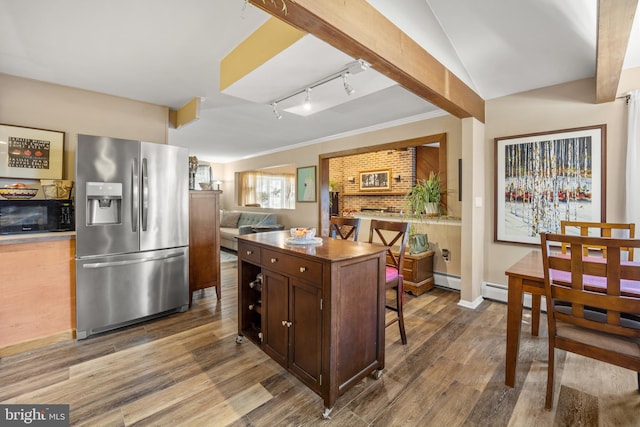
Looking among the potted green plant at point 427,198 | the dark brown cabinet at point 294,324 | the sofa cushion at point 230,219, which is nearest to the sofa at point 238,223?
the sofa cushion at point 230,219

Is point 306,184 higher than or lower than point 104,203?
higher

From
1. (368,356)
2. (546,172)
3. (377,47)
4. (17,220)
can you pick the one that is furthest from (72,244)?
(546,172)

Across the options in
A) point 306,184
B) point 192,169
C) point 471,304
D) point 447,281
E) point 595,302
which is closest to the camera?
point 595,302

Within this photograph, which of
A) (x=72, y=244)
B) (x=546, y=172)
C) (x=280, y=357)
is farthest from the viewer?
(x=546, y=172)

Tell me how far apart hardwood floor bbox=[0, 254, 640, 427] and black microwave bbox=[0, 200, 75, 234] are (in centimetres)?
102

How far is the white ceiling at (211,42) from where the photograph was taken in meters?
1.92

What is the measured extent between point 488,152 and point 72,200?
14.7 ft

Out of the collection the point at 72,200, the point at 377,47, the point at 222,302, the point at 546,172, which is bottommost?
the point at 222,302

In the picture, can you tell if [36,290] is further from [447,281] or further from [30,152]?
[447,281]

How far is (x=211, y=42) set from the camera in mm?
2248

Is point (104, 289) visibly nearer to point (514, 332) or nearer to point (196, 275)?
point (196, 275)

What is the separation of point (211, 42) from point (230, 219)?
5.70 metres

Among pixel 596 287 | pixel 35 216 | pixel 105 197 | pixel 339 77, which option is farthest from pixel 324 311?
pixel 35 216

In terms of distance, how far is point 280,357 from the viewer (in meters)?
1.93
